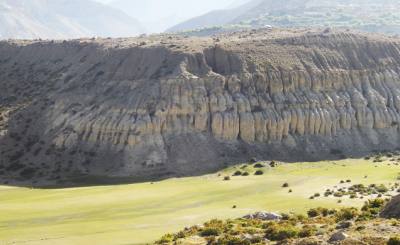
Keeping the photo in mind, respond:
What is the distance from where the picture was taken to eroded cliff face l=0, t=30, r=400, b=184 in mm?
98562

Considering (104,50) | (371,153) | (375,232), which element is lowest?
(371,153)

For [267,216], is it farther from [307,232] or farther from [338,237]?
[338,237]

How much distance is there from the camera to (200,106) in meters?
103

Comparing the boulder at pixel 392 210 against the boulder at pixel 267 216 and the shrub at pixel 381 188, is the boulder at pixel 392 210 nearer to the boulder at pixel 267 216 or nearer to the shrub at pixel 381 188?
the boulder at pixel 267 216

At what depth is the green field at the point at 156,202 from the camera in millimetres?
56125

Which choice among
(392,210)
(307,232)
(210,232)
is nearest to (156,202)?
(210,232)

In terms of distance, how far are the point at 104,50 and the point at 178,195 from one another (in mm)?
54538

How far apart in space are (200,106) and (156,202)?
108ft

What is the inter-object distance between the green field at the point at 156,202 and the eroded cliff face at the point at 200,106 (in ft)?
24.8

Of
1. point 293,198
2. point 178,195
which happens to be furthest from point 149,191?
point 293,198

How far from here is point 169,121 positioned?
102 meters

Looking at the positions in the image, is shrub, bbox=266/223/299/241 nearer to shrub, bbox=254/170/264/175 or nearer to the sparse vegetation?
the sparse vegetation

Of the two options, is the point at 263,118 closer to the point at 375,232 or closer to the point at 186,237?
the point at 186,237

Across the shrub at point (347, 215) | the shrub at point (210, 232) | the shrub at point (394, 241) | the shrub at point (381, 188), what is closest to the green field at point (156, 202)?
the shrub at point (381, 188)
